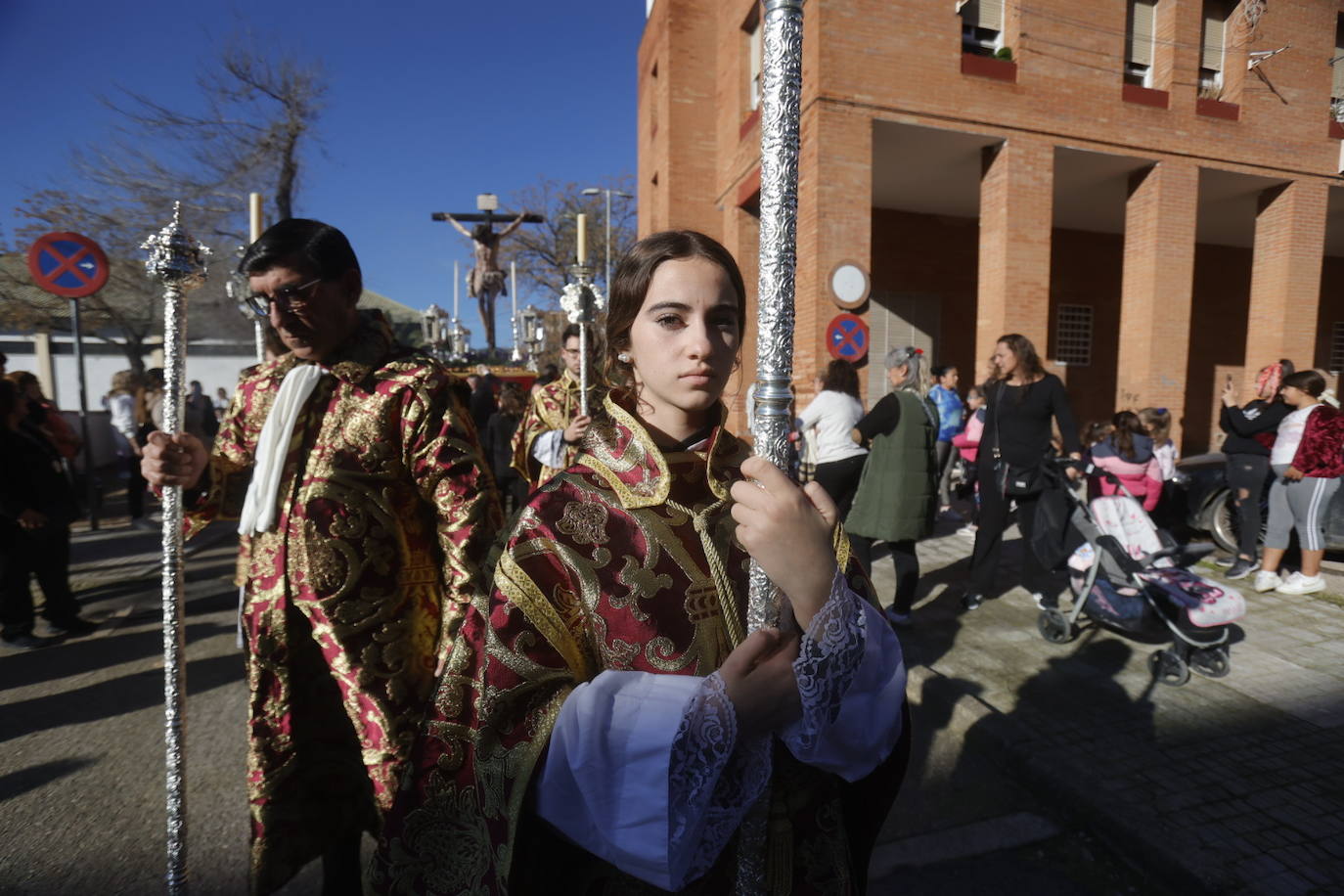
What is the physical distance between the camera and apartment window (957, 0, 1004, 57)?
11.2 metres

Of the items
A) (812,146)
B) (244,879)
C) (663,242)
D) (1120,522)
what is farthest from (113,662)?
(812,146)

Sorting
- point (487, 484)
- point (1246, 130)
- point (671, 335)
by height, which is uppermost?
point (1246, 130)

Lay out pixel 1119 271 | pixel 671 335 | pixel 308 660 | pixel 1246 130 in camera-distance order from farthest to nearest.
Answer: pixel 1119 271 → pixel 1246 130 → pixel 308 660 → pixel 671 335

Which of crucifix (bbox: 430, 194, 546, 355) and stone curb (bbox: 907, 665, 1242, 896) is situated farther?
crucifix (bbox: 430, 194, 546, 355)

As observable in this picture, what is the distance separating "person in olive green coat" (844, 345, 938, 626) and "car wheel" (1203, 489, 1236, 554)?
3928 millimetres

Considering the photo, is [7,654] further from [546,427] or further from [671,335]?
[671,335]

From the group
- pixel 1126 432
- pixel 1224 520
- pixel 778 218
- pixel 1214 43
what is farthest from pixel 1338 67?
pixel 778 218

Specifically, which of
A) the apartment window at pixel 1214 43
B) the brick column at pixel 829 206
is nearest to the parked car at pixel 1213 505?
the brick column at pixel 829 206

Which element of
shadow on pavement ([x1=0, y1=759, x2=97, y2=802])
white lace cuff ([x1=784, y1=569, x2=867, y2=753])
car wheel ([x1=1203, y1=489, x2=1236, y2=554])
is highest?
white lace cuff ([x1=784, y1=569, x2=867, y2=753])

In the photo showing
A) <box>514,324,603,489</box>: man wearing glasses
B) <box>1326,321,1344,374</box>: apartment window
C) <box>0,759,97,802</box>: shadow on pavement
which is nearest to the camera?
<box>0,759,97,802</box>: shadow on pavement

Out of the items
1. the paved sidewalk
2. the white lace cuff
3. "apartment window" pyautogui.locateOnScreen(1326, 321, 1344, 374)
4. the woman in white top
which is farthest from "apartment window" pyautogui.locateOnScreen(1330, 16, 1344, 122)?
the white lace cuff

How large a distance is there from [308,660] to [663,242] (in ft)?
5.29

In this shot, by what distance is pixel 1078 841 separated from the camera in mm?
2781

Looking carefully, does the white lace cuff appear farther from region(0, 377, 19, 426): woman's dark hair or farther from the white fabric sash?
region(0, 377, 19, 426): woman's dark hair
